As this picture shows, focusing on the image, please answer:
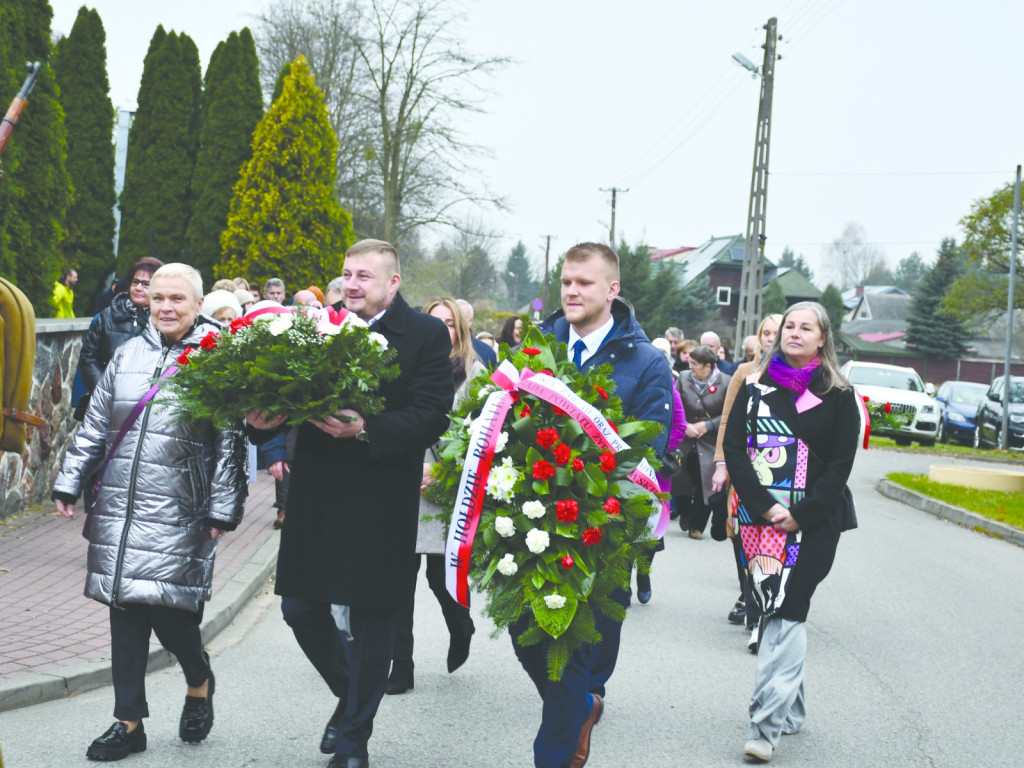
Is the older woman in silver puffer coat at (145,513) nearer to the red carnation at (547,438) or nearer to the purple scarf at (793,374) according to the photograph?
the red carnation at (547,438)

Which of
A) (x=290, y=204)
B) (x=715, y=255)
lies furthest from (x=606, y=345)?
(x=715, y=255)

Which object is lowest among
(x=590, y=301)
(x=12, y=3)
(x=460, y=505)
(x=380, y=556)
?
(x=380, y=556)

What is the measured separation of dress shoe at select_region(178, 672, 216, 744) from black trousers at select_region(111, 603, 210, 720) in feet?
0.68

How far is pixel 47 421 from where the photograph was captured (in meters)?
10.3

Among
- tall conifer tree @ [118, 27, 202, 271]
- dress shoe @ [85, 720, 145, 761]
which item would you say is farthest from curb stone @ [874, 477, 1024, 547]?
tall conifer tree @ [118, 27, 202, 271]

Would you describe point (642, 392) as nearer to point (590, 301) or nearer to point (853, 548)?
point (590, 301)

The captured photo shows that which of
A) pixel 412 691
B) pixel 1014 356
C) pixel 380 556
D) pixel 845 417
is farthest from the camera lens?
pixel 1014 356

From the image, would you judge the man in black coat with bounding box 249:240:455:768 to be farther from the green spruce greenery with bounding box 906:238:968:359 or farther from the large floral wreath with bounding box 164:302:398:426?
the green spruce greenery with bounding box 906:238:968:359

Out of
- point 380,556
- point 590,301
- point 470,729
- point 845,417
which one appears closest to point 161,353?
point 380,556

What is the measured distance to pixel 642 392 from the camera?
4.77 metres

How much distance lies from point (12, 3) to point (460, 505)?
843cm

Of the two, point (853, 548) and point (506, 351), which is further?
point (853, 548)

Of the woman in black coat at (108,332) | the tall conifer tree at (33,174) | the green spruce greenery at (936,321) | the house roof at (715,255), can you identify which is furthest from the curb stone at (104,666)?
the house roof at (715,255)

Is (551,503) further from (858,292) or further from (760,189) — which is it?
(858,292)
